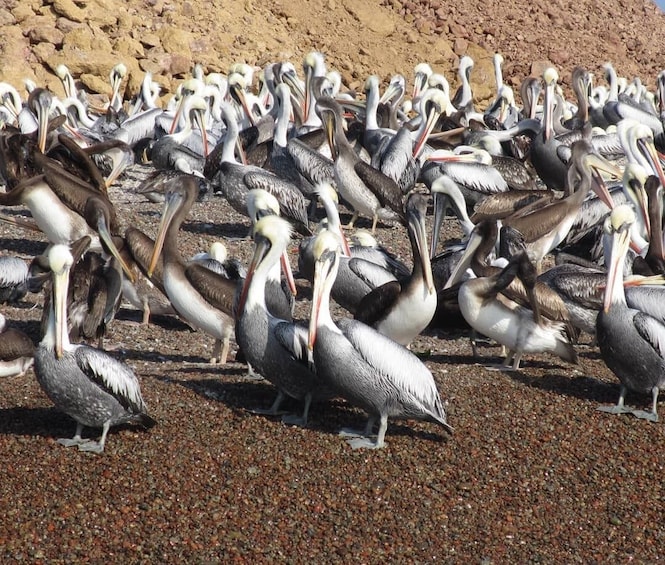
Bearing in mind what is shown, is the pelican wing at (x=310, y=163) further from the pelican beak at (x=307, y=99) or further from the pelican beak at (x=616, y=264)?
the pelican beak at (x=616, y=264)

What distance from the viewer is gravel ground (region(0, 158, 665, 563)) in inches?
199

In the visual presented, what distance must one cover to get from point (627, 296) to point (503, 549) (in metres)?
3.13

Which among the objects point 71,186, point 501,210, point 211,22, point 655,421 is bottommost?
point 211,22

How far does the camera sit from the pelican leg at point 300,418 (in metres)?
6.18

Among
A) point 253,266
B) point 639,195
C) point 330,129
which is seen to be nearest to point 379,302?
point 253,266

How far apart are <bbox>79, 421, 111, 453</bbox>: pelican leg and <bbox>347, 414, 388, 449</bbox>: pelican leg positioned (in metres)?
1.30

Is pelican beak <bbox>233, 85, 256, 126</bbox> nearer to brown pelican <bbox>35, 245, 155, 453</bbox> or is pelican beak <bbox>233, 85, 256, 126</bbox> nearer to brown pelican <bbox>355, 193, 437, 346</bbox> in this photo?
brown pelican <bbox>355, 193, 437, 346</bbox>

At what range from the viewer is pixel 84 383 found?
18.7 feet

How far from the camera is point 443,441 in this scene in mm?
6121

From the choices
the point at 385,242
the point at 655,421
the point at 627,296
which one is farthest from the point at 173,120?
the point at 655,421

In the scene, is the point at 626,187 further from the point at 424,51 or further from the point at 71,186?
the point at 424,51

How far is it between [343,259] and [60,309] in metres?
3.34

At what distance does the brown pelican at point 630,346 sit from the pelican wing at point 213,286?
97.7 inches

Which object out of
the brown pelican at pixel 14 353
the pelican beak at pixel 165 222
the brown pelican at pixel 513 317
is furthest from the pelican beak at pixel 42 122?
the brown pelican at pixel 513 317
